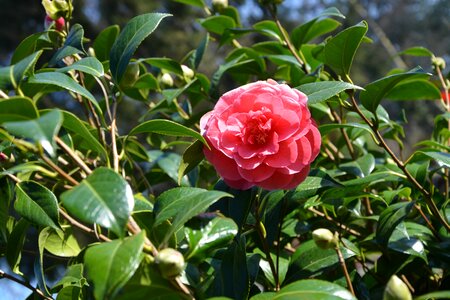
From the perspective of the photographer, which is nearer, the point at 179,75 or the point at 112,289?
the point at 112,289

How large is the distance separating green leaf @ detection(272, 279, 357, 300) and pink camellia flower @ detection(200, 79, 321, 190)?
0.16m

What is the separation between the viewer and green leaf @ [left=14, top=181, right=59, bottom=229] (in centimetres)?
68

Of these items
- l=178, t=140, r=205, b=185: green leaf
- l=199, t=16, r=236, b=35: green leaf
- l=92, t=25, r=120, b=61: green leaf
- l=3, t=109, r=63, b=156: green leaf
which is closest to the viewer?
l=3, t=109, r=63, b=156: green leaf

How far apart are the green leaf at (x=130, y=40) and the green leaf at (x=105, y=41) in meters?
0.17

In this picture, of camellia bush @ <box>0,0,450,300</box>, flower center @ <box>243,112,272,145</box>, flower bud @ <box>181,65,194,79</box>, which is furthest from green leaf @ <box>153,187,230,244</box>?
flower bud @ <box>181,65,194,79</box>

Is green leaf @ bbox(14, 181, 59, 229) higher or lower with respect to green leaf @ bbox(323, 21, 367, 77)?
lower

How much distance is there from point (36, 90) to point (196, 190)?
0.71 ft

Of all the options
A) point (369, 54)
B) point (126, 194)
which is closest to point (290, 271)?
point (126, 194)

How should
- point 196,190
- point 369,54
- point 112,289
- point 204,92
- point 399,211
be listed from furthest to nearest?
point 369,54
point 204,92
point 399,211
point 196,190
point 112,289

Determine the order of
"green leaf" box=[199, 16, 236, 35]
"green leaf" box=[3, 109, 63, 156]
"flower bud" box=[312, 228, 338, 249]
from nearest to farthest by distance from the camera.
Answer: "green leaf" box=[3, 109, 63, 156] → "flower bud" box=[312, 228, 338, 249] → "green leaf" box=[199, 16, 236, 35]

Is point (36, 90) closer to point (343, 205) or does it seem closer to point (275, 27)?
point (343, 205)

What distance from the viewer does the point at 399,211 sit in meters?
0.79

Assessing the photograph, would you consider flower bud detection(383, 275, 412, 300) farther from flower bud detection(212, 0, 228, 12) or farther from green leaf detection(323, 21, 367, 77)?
flower bud detection(212, 0, 228, 12)

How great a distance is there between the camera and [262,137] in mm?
750
